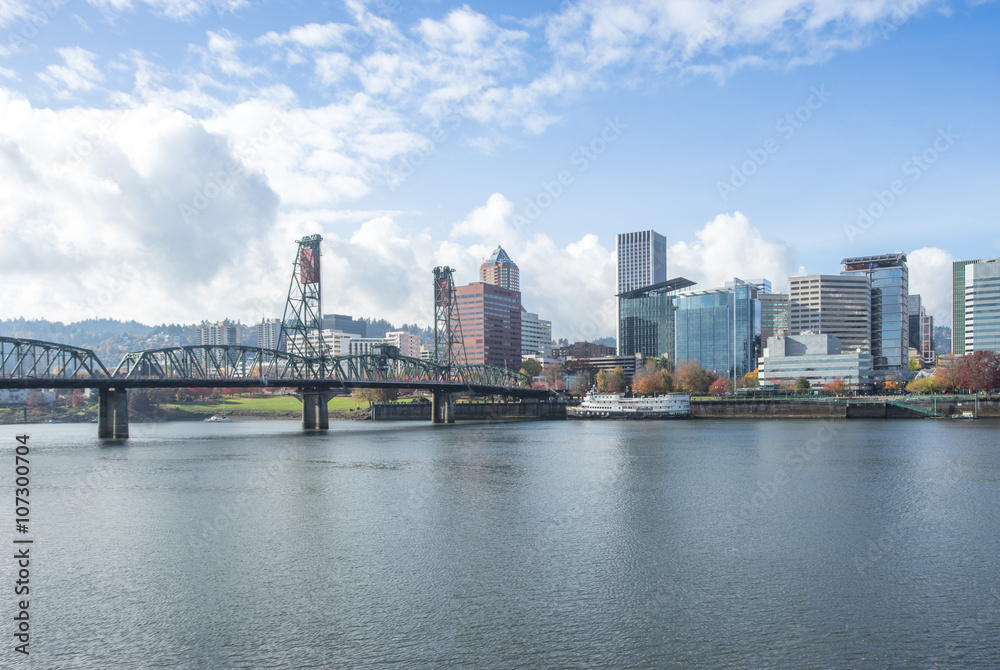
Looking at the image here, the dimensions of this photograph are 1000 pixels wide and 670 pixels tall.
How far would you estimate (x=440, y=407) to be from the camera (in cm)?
14862

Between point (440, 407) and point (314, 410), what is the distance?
112ft

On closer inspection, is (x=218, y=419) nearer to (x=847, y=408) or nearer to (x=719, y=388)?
(x=719, y=388)

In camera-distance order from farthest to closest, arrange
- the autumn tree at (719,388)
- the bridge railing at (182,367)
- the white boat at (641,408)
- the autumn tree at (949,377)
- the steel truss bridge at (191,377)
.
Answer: the autumn tree at (719,388) < the autumn tree at (949,377) < the white boat at (641,408) < the bridge railing at (182,367) < the steel truss bridge at (191,377)

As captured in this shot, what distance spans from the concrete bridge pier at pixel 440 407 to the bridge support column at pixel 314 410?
30991 millimetres

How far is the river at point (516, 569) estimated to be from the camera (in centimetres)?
2103

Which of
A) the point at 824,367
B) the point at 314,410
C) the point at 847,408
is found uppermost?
the point at 824,367

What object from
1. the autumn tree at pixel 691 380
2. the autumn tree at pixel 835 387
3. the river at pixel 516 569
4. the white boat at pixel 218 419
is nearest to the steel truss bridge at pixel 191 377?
the river at pixel 516 569

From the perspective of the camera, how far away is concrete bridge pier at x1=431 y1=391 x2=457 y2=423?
482ft

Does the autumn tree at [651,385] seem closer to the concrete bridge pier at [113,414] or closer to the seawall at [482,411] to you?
the seawall at [482,411]

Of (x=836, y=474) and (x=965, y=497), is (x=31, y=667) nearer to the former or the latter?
(x=965, y=497)

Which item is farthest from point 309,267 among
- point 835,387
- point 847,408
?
point 835,387

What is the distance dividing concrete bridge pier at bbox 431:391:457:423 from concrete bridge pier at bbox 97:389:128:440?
6109 cm

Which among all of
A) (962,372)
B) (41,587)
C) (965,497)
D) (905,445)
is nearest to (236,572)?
(41,587)

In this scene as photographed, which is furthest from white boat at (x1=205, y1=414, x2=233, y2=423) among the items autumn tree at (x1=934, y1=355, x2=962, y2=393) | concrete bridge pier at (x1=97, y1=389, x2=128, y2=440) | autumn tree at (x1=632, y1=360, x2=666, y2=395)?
autumn tree at (x1=934, y1=355, x2=962, y2=393)
